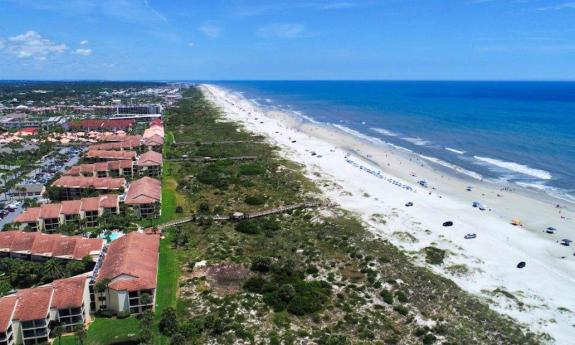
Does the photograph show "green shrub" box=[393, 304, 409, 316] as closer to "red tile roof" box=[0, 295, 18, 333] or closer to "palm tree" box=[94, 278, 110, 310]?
"palm tree" box=[94, 278, 110, 310]

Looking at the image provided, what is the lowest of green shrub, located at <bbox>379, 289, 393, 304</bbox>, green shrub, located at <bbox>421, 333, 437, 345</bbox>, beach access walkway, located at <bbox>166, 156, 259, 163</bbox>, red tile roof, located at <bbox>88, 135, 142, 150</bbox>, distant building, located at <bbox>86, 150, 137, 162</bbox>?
green shrub, located at <bbox>421, 333, 437, 345</bbox>

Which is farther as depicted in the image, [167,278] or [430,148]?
[430,148]

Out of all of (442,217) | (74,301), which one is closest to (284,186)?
(442,217)

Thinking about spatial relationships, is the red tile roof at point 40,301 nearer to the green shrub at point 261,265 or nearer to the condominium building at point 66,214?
the green shrub at point 261,265

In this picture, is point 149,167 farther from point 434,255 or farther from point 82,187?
Answer: point 434,255

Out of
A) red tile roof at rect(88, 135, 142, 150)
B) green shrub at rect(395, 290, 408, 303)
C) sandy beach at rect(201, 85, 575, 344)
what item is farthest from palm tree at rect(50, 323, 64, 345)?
red tile roof at rect(88, 135, 142, 150)

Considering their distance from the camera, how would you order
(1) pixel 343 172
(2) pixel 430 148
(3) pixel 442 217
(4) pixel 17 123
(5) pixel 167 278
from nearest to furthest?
(5) pixel 167 278
(3) pixel 442 217
(1) pixel 343 172
(2) pixel 430 148
(4) pixel 17 123

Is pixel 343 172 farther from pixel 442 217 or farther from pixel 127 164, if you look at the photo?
pixel 127 164
